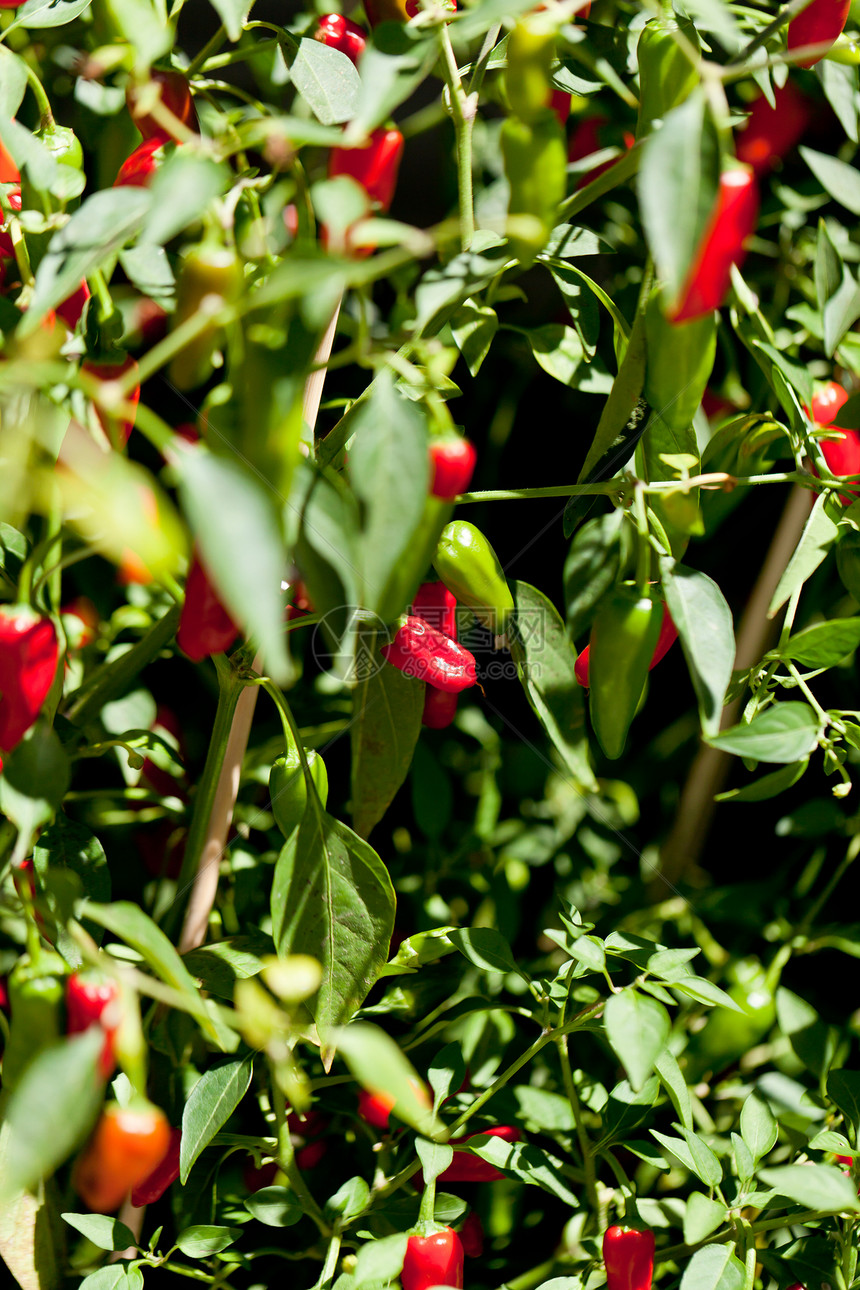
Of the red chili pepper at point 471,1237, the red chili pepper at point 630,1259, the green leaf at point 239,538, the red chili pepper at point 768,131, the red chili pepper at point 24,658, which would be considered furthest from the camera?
the red chili pepper at point 768,131

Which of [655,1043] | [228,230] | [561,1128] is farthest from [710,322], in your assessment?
[561,1128]

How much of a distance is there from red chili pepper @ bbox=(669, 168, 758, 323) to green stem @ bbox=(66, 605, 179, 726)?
1.06 ft

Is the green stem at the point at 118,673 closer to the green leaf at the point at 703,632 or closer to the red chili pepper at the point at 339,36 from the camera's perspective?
the green leaf at the point at 703,632

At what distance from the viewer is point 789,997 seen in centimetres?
78

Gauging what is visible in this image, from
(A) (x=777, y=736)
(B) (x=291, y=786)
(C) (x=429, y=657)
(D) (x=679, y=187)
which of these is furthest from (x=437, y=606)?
(D) (x=679, y=187)

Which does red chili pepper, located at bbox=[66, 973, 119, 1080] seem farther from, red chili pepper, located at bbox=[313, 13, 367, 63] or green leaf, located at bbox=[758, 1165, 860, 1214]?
red chili pepper, located at bbox=[313, 13, 367, 63]

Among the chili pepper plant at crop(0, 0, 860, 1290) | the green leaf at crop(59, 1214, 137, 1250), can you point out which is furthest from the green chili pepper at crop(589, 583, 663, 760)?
the green leaf at crop(59, 1214, 137, 1250)

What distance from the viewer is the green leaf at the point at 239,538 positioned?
282 mm

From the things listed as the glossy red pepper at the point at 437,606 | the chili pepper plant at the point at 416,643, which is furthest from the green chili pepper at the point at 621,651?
the glossy red pepper at the point at 437,606

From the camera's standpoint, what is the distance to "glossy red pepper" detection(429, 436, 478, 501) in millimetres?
440

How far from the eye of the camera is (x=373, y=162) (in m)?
0.46

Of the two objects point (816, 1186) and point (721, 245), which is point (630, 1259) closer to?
point (816, 1186)

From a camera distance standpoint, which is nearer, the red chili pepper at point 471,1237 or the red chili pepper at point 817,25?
the red chili pepper at point 817,25

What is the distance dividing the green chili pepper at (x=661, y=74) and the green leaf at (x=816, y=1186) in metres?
0.48
